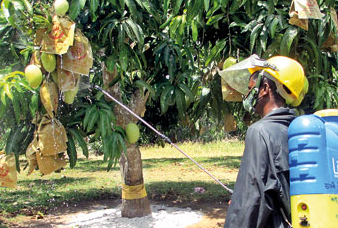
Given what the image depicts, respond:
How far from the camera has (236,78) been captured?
83.6 inches

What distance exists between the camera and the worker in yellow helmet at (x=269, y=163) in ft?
5.16

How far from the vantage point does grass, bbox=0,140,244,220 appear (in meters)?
5.94

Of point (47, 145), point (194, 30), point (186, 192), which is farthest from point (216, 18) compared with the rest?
point (186, 192)

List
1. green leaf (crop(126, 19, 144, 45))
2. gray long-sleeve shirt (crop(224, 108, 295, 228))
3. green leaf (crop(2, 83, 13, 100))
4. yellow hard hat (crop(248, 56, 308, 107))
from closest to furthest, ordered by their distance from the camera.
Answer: gray long-sleeve shirt (crop(224, 108, 295, 228)) < yellow hard hat (crop(248, 56, 308, 107)) < green leaf (crop(2, 83, 13, 100)) < green leaf (crop(126, 19, 144, 45))

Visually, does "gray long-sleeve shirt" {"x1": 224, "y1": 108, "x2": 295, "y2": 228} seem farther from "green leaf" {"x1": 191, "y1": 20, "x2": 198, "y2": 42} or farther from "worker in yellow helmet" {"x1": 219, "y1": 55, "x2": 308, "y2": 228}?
"green leaf" {"x1": 191, "y1": 20, "x2": 198, "y2": 42}

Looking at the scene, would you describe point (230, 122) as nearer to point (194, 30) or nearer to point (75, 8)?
point (194, 30)

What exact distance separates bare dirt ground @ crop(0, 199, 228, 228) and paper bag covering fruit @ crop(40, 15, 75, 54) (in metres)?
2.56

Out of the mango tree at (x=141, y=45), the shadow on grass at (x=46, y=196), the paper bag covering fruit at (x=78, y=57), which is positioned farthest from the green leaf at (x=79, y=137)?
the shadow on grass at (x=46, y=196)

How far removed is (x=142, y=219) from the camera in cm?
455

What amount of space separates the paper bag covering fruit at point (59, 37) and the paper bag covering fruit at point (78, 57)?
0.08 m

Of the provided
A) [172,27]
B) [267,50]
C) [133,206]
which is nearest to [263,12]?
[267,50]

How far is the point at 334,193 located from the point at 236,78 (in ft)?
2.74

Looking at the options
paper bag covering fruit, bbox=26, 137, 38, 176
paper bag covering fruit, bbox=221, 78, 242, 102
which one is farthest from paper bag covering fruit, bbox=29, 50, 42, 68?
paper bag covering fruit, bbox=221, 78, 242, 102

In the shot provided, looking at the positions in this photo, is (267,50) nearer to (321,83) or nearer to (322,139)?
(321,83)
